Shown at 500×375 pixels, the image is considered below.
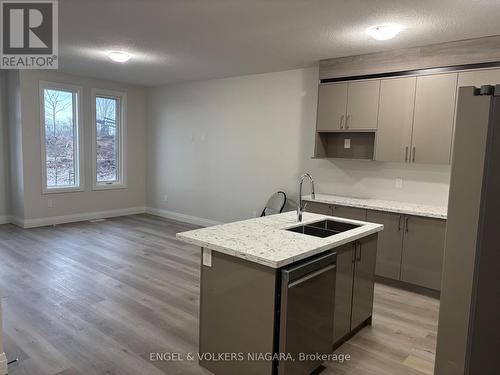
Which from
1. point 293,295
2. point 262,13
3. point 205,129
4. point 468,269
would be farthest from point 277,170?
point 468,269

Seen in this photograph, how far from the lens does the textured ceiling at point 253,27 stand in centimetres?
298

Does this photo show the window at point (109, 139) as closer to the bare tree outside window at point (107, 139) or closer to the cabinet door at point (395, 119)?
the bare tree outside window at point (107, 139)

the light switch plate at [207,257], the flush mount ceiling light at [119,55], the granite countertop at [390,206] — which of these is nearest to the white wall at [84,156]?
the flush mount ceiling light at [119,55]

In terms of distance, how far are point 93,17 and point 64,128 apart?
3.75 meters

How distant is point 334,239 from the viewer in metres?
2.40

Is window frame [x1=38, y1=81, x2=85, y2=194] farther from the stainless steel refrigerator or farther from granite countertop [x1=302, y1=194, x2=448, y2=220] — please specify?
the stainless steel refrigerator

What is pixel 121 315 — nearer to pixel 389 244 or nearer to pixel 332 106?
pixel 389 244

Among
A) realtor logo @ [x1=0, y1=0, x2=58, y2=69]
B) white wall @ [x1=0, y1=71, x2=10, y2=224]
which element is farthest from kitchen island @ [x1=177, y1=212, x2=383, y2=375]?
white wall @ [x1=0, y1=71, x2=10, y2=224]

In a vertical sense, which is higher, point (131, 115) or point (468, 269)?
point (131, 115)

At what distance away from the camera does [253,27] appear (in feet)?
11.6

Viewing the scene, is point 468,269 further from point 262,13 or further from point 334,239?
point 262,13

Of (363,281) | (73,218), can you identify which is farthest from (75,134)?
A: (363,281)

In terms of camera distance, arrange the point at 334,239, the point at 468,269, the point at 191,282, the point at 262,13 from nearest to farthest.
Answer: the point at 468,269 < the point at 334,239 < the point at 262,13 < the point at 191,282

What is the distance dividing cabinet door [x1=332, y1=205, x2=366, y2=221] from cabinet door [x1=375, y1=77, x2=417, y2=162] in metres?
0.70
